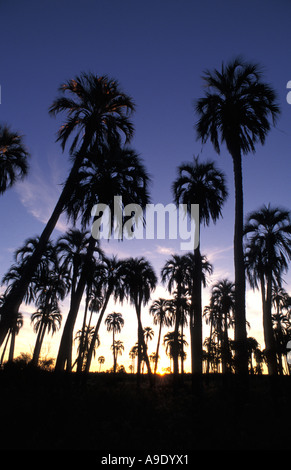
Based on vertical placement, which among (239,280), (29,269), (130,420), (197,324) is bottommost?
(130,420)

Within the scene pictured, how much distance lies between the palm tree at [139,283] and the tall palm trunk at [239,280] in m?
13.7

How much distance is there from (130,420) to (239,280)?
245 inches

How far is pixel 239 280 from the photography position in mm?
10258

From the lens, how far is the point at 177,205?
Answer: 17.8 meters

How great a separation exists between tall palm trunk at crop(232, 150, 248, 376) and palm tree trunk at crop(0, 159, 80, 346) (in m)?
8.29

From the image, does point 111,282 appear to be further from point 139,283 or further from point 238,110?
point 238,110

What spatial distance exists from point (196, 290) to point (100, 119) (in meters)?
11.3

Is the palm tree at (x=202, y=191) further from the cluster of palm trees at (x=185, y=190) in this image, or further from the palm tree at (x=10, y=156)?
the palm tree at (x=10, y=156)

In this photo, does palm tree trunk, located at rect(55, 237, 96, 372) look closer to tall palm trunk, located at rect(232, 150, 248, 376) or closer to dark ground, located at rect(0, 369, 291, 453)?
dark ground, located at rect(0, 369, 291, 453)

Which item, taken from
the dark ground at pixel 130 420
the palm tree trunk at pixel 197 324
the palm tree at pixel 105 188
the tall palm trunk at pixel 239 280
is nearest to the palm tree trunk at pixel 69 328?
the palm tree at pixel 105 188

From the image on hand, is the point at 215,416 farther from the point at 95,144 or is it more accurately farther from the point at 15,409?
the point at 95,144

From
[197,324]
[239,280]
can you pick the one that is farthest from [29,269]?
[197,324]
